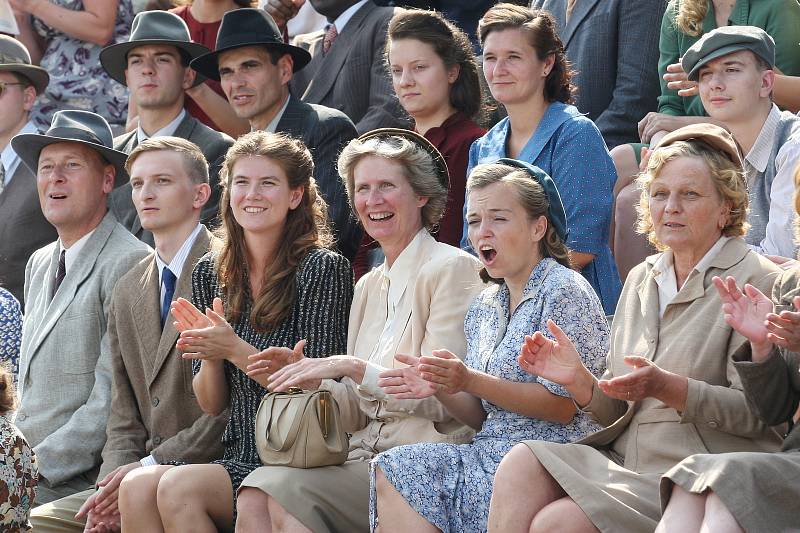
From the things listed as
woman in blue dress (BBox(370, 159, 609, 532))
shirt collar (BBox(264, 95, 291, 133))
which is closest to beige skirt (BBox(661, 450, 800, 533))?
woman in blue dress (BBox(370, 159, 609, 532))

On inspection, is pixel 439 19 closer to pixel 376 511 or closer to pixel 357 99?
pixel 357 99

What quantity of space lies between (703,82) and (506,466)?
2.14 metres

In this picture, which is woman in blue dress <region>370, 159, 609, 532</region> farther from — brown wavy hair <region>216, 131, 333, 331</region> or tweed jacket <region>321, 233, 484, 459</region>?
brown wavy hair <region>216, 131, 333, 331</region>

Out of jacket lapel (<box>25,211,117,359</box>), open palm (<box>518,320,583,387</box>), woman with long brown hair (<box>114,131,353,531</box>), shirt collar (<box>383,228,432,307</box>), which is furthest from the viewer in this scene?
jacket lapel (<box>25,211,117,359</box>)

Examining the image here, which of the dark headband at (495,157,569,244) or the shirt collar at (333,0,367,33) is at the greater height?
the shirt collar at (333,0,367,33)

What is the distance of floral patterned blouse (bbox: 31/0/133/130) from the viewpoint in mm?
8570

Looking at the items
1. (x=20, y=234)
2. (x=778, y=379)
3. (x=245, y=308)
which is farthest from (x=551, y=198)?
(x=20, y=234)

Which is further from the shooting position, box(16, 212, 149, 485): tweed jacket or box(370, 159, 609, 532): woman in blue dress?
box(16, 212, 149, 485): tweed jacket

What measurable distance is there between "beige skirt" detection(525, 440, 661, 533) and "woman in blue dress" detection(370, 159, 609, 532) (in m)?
0.33

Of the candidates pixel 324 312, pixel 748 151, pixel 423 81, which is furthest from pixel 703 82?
pixel 324 312

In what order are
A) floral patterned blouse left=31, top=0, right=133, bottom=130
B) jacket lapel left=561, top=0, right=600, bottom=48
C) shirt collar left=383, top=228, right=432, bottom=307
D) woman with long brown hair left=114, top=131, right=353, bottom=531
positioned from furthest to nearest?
floral patterned blouse left=31, top=0, right=133, bottom=130 < jacket lapel left=561, top=0, right=600, bottom=48 < shirt collar left=383, top=228, right=432, bottom=307 < woman with long brown hair left=114, top=131, right=353, bottom=531

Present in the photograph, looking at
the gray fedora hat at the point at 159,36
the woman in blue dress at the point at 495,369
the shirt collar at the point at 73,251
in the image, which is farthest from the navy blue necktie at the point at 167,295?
the gray fedora hat at the point at 159,36

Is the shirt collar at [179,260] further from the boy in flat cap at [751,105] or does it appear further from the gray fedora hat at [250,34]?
the boy in flat cap at [751,105]

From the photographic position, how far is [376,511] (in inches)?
169
